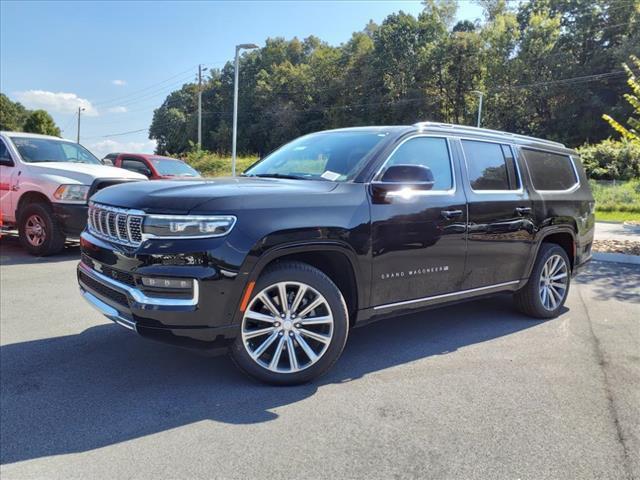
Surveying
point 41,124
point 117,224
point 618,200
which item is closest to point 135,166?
point 117,224

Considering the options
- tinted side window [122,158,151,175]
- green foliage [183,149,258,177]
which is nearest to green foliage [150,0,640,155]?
green foliage [183,149,258,177]

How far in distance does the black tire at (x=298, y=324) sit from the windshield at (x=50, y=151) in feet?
22.1

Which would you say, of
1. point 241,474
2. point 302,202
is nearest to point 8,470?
point 241,474

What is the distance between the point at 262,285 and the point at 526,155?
333 centimetres

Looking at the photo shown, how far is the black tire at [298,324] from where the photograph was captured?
3.29m

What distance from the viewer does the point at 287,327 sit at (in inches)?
135

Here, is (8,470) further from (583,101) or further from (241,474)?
(583,101)

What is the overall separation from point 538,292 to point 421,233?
81.8 inches

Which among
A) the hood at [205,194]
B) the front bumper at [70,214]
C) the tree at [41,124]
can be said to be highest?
the tree at [41,124]

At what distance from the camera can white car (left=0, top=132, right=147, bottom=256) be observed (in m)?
7.68

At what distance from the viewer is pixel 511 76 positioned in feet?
176

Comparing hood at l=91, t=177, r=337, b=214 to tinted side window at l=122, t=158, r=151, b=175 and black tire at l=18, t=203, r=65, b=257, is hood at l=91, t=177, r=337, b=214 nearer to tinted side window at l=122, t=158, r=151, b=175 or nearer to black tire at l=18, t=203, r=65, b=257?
black tire at l=18, t=203, r=65, b=257

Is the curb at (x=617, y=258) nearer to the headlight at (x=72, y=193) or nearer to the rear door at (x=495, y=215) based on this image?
the rear door at (x=495, y=215)

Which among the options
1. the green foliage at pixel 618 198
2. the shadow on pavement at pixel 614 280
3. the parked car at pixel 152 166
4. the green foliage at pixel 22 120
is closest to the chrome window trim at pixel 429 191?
the shadow on pavement at pixel 614 280
